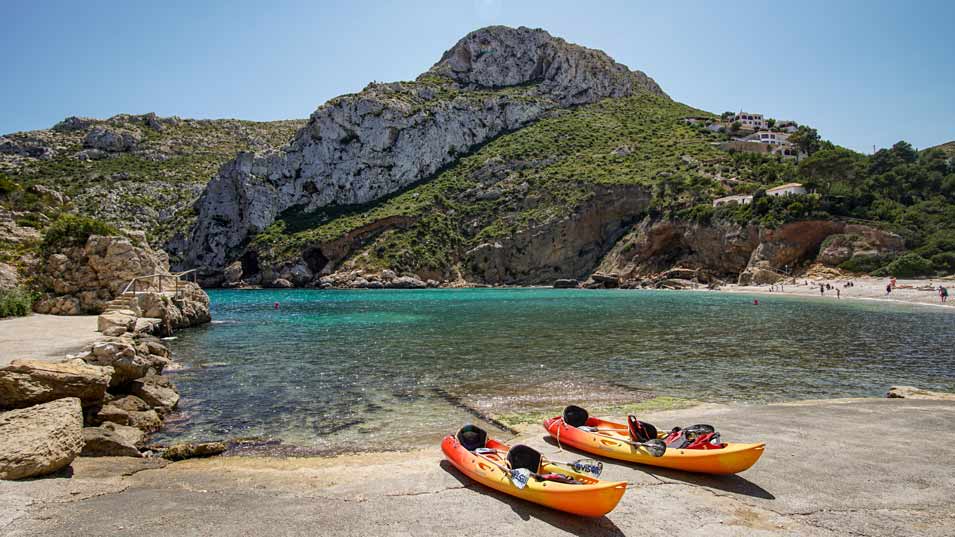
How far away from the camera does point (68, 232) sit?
23.6 metres

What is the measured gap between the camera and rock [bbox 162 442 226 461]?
804 centimetres

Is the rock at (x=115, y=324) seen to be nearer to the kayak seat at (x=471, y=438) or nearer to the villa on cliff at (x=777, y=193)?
the kayak seat at (x=471, y=438)

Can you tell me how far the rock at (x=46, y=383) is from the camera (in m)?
7.35

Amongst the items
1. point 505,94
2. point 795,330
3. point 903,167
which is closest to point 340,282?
point 505,94

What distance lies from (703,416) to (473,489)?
6121 mm

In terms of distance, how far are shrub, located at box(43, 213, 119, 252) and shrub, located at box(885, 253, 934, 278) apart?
235 ft

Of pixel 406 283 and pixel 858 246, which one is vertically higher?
pixel 858 246

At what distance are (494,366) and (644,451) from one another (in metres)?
9.76

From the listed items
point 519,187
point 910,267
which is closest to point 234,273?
point 519,187

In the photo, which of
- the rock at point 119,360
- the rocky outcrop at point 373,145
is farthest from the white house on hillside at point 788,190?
the rock at point 119,360

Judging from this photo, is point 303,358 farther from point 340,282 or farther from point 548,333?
point 340,282

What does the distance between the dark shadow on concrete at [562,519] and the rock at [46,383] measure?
292 inches

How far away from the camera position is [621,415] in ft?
34.9

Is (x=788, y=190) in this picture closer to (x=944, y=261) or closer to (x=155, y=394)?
(x=944, y=261)
